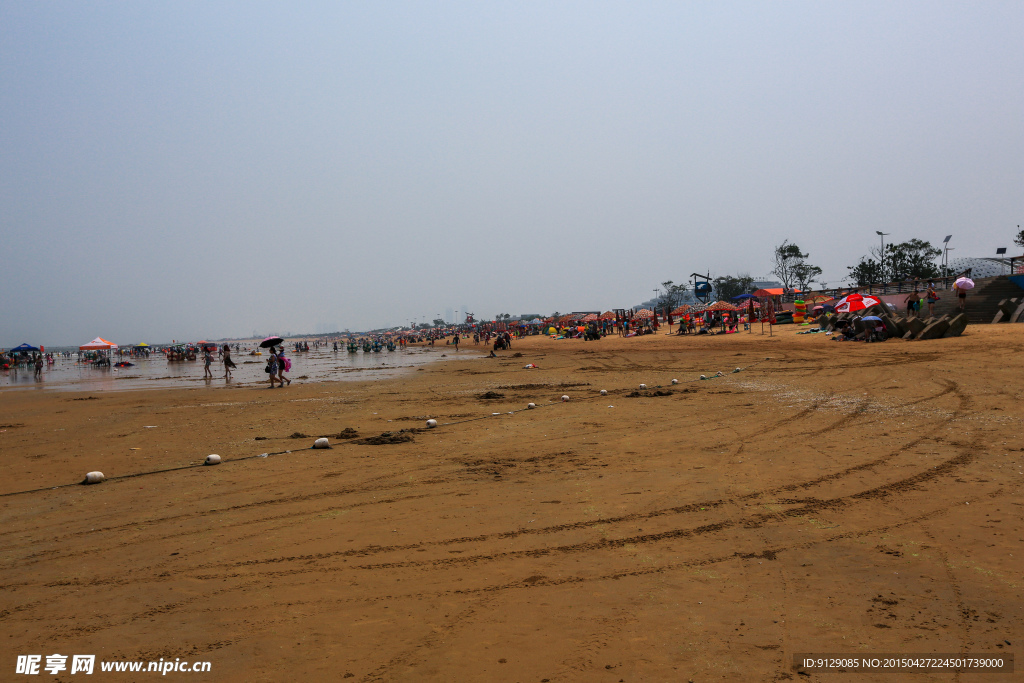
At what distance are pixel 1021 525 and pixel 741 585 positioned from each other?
253cm

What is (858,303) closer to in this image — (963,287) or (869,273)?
(963,287)

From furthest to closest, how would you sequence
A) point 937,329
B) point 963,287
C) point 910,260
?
1. point 910,260
2. point 963,287
3. point 937,329

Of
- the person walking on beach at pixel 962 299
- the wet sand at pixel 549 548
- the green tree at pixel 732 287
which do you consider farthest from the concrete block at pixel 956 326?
the green tree at pixel 732 287

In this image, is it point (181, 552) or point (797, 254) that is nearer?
point (181, 552)

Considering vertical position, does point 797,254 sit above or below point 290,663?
above

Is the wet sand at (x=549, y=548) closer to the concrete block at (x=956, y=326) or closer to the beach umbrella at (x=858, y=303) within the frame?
the concrete block at (x=956, y=326)

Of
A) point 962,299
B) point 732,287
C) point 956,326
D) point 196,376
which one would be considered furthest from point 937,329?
point 732,287

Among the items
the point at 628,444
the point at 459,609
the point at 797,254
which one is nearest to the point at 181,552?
the point at 459,609

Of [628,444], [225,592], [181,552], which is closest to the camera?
[225,592]

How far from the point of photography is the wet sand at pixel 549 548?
299 cm

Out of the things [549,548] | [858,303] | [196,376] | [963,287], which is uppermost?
[963,287]

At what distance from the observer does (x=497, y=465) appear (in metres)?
6.96

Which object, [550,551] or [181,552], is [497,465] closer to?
[550,551]

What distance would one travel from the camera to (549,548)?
13.9ft
